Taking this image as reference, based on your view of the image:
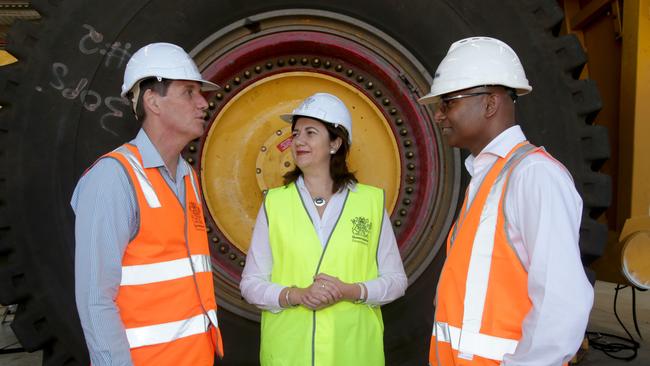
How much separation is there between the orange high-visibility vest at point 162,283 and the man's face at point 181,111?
15 cm

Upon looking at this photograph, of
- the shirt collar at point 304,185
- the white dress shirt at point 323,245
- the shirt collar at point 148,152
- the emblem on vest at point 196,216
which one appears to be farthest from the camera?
the shirt collar at point 304,185

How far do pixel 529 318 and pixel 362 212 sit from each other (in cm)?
97

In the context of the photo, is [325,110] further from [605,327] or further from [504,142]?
[605,327]

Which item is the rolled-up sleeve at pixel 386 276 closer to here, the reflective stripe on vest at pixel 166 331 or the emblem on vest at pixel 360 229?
the emblem on vest at pixel 360 229

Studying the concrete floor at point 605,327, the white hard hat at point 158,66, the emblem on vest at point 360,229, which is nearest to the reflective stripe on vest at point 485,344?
the emblem on vest at point 360,229

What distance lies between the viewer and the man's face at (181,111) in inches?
74.7

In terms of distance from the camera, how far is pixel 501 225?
4.76ft

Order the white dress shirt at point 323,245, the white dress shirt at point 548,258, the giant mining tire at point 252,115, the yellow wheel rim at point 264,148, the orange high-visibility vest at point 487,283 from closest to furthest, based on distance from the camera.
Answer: the white dress shirt at point 548,258 < the orange high-visibility vest at point 487,283 < the white dress shirt at point 323,245 < the giant mining tire at point 252,115 < the yellow wheel rim at point 264,148

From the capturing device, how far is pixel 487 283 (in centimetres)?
146

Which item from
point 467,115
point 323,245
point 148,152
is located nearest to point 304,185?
point 323,245

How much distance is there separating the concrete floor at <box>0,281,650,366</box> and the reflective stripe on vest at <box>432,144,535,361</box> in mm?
3022

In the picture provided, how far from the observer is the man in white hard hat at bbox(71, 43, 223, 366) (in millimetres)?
1575

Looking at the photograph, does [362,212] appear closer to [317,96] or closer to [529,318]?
[317,96]

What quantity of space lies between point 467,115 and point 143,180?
37.8 inches
